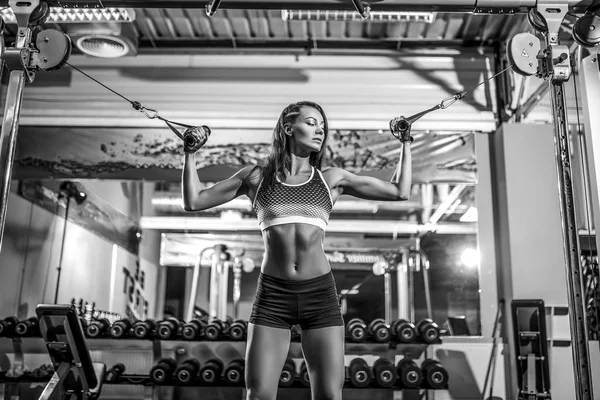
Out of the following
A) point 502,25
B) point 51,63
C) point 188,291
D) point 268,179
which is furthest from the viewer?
point 188,291

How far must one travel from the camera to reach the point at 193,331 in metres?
5.37

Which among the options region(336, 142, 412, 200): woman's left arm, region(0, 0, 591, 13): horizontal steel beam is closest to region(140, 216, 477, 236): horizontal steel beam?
region(0, 0, 591, 13): horizontal steel beam

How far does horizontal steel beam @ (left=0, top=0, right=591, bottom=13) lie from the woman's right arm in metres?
0.91

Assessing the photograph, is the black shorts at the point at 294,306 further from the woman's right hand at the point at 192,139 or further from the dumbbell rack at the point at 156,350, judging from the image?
the dumbbell rack at the point at 156,350

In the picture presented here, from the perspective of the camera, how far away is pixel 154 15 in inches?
236

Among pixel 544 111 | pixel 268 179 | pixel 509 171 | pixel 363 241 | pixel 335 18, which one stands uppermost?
pixel 335 18

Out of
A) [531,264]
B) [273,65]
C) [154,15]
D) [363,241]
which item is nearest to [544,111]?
[531,264]

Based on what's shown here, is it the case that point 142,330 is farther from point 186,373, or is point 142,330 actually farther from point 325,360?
point 325,360

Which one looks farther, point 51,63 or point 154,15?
point 154,15

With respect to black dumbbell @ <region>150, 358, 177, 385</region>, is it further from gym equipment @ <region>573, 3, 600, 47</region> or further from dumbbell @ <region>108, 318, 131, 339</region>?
gym equipment @ <region>573, 3, 600, 47</region>

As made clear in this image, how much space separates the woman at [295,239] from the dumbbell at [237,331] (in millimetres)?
2900

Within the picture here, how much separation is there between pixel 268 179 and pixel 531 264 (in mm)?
3703

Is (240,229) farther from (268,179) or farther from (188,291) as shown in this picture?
(268,179)

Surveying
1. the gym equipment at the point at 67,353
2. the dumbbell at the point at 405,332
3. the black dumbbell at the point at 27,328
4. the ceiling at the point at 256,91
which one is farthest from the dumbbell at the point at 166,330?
the dumbbell at the point at 405,332
